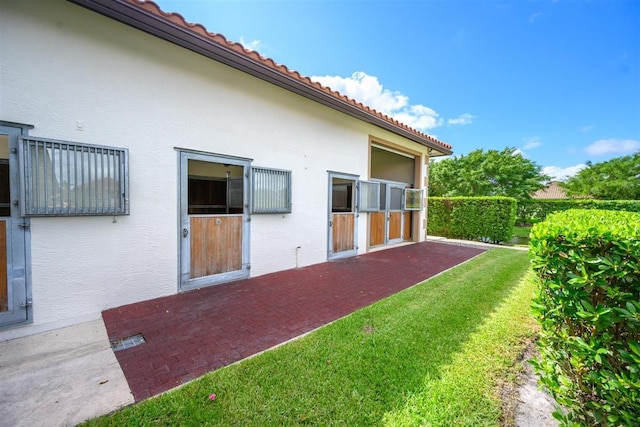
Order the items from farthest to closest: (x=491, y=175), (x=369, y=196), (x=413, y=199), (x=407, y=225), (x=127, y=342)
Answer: (x=491, y=175) → (x=407, y=225) → (x=413, y=199) → (x=369, y=196) → (x=127, y=342)

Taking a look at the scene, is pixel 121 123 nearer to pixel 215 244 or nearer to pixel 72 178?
pixel 72 178

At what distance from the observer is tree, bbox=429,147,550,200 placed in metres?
17.7

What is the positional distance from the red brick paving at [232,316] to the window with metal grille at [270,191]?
1427 millimetres

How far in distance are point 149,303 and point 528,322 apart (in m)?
5.35

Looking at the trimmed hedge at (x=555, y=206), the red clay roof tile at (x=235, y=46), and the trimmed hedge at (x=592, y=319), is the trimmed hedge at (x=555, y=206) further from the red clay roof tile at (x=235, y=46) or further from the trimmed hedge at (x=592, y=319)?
the trimmed hedge at (x=592, y=319)

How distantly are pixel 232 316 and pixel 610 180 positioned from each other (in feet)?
86.0

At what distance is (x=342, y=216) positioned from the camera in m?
7.07

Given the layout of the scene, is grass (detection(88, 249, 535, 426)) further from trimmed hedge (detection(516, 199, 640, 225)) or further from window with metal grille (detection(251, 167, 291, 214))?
trimmed hedge (detection(516, 199, 640, 225))

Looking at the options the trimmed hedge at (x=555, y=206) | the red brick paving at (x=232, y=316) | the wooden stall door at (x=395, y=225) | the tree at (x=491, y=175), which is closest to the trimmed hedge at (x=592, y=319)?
the red brick paving at (x=232, y=316)

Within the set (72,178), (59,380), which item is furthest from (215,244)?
(59,380)

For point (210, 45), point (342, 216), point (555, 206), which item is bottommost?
point (342, 216)

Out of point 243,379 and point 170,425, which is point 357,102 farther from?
point 170,425

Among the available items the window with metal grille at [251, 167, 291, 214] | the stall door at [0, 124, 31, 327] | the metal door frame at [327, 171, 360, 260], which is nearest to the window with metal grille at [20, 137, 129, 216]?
the stall door at [0, 124, 31, 327]

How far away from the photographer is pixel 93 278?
3422 millimetres
